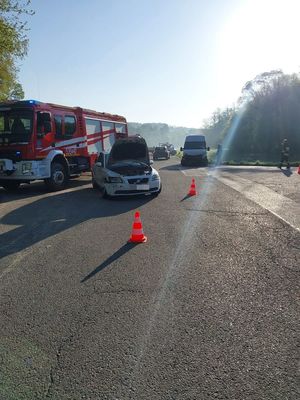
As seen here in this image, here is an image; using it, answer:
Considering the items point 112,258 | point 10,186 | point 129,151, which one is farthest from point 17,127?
point 112,258

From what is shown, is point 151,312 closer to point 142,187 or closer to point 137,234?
point 137,234

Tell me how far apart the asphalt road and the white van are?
21801mm

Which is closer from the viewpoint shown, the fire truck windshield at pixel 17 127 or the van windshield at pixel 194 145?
the fire truck windshield at pixel 17 127

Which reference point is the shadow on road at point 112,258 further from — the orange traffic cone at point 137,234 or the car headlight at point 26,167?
the car headlight at point 26,167

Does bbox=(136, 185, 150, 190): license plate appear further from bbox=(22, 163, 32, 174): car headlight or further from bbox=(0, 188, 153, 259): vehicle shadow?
bbox=(22, 163, 32, 174): car headlight

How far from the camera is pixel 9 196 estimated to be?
13.3 m

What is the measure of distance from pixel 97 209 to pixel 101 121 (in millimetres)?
8874

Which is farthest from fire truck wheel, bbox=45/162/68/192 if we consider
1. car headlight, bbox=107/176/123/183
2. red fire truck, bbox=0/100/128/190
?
car headlight, bbox=107/176/123/183

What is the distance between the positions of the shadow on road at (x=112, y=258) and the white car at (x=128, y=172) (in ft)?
17.1

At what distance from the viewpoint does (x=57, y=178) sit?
46.9ft

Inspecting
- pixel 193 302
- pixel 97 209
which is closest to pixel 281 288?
pixel 193 302

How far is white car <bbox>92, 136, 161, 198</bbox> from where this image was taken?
11.6m

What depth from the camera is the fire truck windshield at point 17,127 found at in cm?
1312

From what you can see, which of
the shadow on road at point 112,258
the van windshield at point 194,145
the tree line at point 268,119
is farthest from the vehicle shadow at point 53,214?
the tree line at point 268,119
